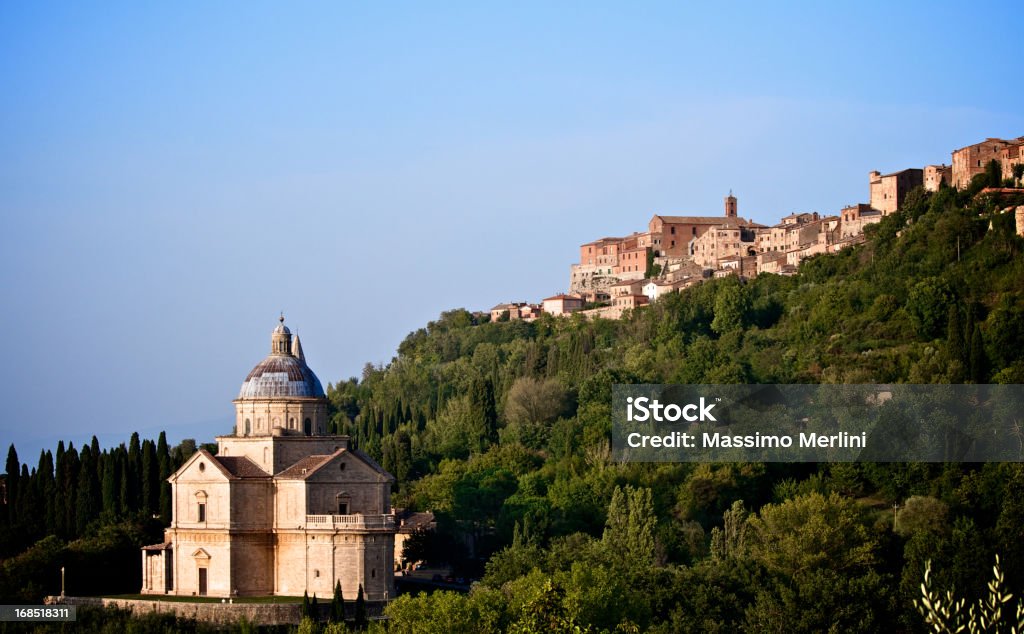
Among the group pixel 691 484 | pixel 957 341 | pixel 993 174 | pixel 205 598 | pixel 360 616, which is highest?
pixel 993 174

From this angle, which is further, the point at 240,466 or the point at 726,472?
the point at 726,472

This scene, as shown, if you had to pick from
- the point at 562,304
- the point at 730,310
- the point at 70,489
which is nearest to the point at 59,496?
the point at 70,489

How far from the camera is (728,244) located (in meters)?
115

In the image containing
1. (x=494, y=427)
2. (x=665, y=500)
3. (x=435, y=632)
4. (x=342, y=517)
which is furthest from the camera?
(x=494, y=427)

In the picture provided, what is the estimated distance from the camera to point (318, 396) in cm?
5600

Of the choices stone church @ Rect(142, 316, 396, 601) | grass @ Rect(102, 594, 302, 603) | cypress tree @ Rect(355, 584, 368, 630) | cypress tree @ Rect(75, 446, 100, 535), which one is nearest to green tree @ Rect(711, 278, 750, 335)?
cypress tree @ Rect(75, 446, 100, 535)

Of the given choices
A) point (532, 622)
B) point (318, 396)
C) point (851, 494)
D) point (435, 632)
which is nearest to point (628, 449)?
point (851, 494)

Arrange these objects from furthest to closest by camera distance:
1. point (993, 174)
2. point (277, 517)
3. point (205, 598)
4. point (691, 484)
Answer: point (993, 174)
point (691, 484)
point (277, 517)
point (205, 598)

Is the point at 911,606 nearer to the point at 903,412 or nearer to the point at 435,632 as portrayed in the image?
the point at 435,632

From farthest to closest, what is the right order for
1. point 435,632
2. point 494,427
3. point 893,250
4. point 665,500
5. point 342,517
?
point 893,250 → point 494,427 → point 665,500 → point 342,517 → point 435,632

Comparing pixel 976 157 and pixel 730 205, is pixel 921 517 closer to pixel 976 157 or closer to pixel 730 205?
pixel 976 157

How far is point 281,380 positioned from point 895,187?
5375 centimetres

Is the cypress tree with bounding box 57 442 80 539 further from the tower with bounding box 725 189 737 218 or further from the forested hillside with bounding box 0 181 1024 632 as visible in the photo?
the tower with bounding box 725 189 737 218

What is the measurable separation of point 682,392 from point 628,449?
20.1 ft
